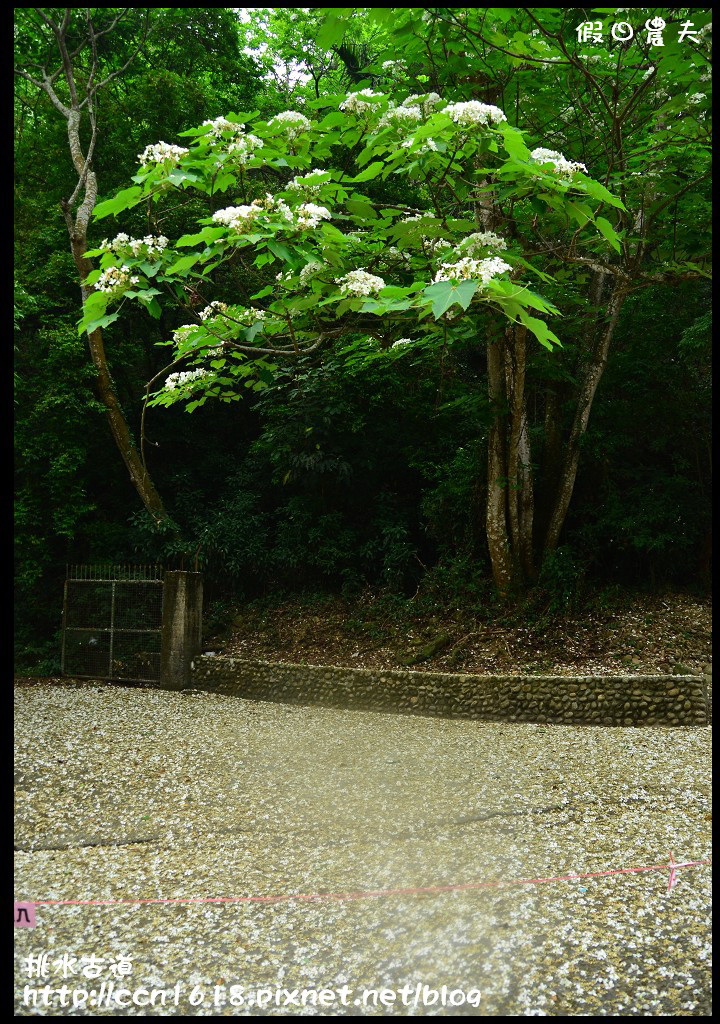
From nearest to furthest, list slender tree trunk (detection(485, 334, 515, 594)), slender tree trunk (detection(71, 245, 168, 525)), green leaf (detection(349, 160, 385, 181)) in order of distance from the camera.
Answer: green leaf (detection(349, 160, 385, 181)) → slender tree trunk (detection(485, 334, 515, 594)) → slender tree trunk (detection(71, 245, 168, 525))

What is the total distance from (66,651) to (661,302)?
824 centimetres

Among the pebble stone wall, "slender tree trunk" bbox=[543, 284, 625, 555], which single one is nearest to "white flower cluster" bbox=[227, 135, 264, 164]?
the pebble stone wall

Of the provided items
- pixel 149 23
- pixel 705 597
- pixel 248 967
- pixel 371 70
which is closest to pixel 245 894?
pixel 248 967

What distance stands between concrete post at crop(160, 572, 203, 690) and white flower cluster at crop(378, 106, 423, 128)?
→ 223 inches

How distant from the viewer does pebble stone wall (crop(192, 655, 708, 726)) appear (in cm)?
599

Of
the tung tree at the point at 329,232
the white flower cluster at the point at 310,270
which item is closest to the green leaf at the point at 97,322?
the tung tree at the point at 329,232

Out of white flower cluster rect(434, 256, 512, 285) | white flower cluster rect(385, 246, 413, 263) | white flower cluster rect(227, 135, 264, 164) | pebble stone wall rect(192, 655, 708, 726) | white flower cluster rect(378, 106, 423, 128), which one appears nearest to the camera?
white flower cluster rect(434, 256, 512, 285)

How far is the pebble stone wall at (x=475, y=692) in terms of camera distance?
599 cm

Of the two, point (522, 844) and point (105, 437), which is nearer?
point (522, 844)

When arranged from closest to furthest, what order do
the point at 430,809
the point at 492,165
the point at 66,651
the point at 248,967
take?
the point at 248,967
the point at 430,809
the point at 492,165
the point at 66,651

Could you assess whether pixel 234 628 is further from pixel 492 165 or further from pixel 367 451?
pixel 492 165

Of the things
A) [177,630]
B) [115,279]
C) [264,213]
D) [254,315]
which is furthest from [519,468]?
[115,279]

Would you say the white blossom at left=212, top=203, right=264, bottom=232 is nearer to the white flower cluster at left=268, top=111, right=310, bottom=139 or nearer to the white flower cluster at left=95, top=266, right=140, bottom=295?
the white flower cluster at left=95, top=266, right=140, bottom=295

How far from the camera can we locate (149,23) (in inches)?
368
